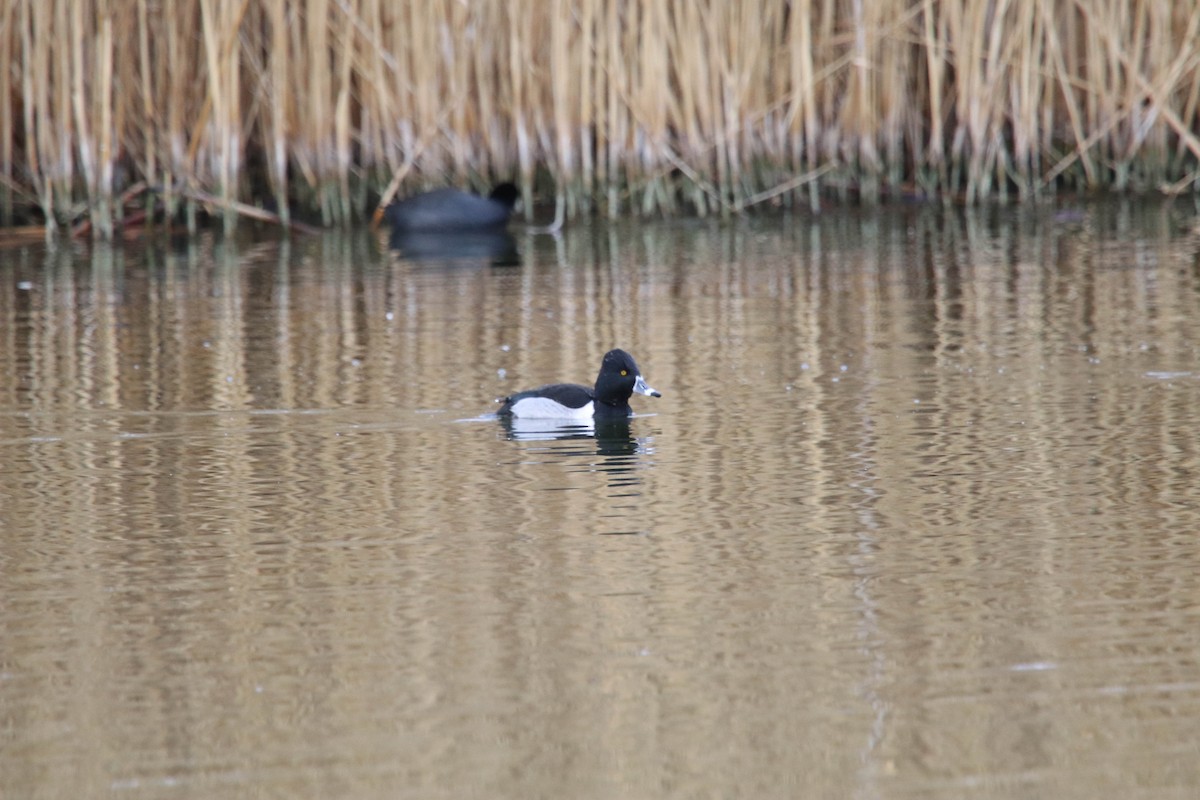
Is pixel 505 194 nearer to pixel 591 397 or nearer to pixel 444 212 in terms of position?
pixel 444 212

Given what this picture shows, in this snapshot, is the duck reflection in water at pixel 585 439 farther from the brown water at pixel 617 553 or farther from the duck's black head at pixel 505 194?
the duck's black head at pixel 505 194

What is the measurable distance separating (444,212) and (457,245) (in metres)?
0.41

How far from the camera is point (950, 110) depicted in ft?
50.4

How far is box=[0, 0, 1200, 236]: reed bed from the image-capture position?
535 inches

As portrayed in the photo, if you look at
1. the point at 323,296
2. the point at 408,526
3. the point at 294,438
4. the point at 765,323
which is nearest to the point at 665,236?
the point at 323,296

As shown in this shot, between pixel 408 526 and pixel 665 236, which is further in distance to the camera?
pixel 665 236

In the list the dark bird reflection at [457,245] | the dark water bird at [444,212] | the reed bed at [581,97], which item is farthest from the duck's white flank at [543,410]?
the dark water bird at [444,212]

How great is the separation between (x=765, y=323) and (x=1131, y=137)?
A: 20.3ft

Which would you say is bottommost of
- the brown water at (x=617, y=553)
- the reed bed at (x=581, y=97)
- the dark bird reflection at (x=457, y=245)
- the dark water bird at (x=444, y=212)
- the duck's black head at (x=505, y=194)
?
the brown water at (x=617, y=553)

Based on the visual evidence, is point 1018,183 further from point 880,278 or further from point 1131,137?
point 880,278

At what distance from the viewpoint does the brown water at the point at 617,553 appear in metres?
3.84

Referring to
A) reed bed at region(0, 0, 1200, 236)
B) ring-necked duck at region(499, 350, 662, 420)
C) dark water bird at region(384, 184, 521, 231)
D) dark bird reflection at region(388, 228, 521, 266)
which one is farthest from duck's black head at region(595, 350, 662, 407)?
dark water bird at region(384, 184, 521, 231)

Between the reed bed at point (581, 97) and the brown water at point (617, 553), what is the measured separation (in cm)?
362

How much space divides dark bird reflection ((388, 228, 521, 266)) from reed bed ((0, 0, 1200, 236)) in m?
0.44
